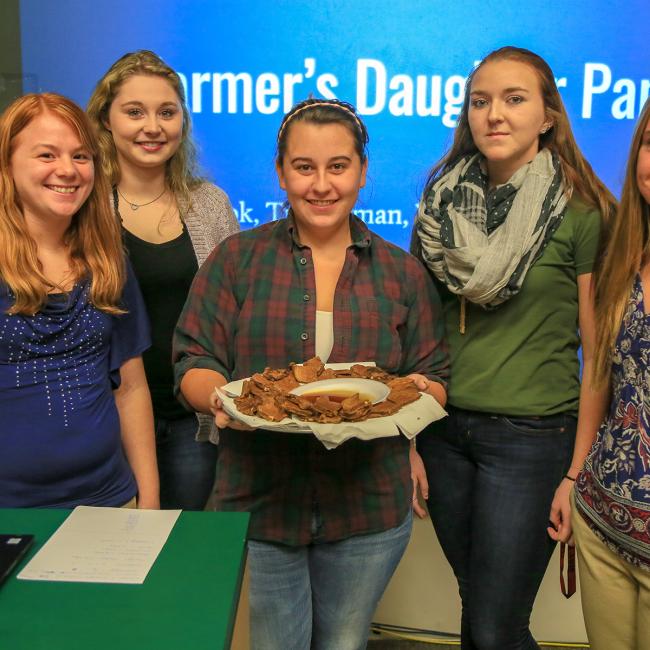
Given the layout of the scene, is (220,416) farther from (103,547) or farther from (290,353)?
(103,547)

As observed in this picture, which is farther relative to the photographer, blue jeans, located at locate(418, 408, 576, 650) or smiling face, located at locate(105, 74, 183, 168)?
smiling face, located at locate(105, 74, 183, 168)

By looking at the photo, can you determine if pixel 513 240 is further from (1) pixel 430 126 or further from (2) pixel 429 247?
(1) pixel 430 126

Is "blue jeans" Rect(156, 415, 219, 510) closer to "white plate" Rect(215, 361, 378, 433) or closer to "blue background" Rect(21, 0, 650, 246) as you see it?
"white plate" Rect(215, 361, 378, 433)

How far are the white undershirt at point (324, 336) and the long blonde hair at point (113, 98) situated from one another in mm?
785

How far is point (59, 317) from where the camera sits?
155 cm

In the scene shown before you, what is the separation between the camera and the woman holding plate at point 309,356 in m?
1.61

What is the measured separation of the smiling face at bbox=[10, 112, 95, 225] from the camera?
5.16ft

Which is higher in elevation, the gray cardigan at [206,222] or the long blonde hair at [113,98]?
the long blonde hair at [113,98]

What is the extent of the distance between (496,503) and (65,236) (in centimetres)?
122

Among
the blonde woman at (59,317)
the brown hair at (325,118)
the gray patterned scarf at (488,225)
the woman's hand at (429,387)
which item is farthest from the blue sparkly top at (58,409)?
the gray patterned scarf at (488,225)

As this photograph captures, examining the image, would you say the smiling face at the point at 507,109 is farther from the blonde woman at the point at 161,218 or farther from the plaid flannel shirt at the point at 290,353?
the blonde woman at the point at 161,218

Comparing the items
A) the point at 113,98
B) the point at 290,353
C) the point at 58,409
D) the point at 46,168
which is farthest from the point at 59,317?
the point at 113,98

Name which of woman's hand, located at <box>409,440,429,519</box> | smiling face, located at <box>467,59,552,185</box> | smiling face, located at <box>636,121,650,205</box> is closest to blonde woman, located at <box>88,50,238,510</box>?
woman's hand, located at <box>409,440,429,519</box>

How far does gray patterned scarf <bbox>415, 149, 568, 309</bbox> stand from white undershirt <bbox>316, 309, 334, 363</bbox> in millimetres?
347
